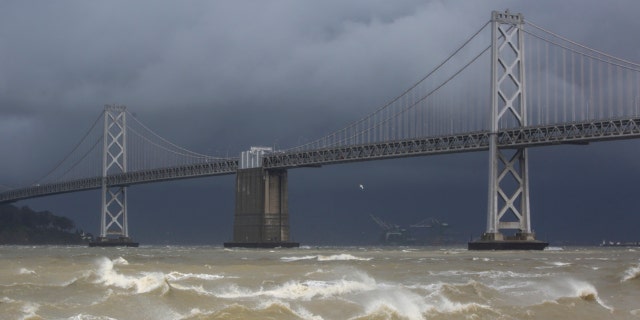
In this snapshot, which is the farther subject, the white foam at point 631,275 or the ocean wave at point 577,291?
the white foam at point 631,275

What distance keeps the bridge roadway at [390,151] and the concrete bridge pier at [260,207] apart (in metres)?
1.72

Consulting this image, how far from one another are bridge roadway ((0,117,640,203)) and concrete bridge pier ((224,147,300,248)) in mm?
1723

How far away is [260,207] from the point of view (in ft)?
395

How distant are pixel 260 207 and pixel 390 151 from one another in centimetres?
2138

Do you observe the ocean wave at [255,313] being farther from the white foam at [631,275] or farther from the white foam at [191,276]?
the white foam at [631,275]

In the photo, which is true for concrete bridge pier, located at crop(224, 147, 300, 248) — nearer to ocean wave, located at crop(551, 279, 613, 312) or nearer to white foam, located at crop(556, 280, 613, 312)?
ocean wave, located at crop(551, 279, 613, 312)

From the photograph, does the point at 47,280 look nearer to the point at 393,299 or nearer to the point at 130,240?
the point at 393,299

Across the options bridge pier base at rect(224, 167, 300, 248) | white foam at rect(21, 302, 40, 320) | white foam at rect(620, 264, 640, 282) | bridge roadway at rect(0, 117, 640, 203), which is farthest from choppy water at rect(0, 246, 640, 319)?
bridge pier base at rect(224, 167, 300, 248)

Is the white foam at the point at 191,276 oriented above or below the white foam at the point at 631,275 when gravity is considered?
above

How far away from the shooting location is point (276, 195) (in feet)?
400

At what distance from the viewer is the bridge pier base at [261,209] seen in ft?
389

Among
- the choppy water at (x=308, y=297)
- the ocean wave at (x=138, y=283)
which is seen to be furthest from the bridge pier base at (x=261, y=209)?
the ocean wave at (x=138, y=283)

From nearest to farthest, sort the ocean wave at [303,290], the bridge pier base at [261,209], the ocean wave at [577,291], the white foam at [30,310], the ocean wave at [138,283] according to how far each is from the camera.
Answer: the white foam at [30,310] → the ocean wave at [303,290] → the ocean wave at [138,283] → the ocean wave at [577,291] → the bridge pier base at [261,209]

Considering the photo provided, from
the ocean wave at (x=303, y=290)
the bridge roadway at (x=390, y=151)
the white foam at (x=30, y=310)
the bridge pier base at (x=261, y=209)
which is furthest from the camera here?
the bridge pier base at (x=261, y=209)
